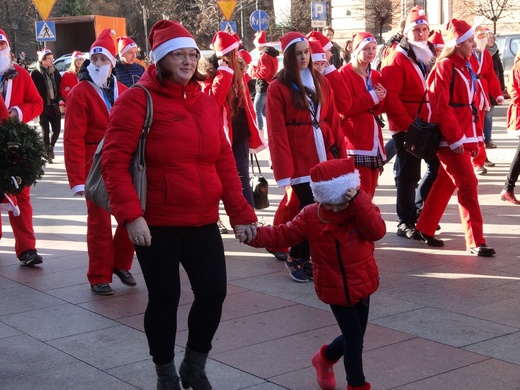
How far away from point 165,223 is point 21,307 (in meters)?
2.71

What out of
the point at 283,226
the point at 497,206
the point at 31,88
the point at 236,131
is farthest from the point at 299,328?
the point at 497,206

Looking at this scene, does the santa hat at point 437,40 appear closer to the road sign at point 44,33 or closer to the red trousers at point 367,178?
the red trousers at point 367,178

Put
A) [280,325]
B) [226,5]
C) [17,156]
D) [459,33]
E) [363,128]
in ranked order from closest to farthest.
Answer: [17,156] → [280,325] → [459,33] → [363,128] → [226,5]

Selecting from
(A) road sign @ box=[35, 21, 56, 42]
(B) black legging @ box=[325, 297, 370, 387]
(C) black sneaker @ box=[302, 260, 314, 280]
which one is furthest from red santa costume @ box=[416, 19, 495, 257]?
(A) road sign @ box=[35, 21, 56, 42]

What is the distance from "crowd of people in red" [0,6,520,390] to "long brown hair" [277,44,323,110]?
0.01m

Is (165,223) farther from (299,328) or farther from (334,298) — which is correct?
(299,328)

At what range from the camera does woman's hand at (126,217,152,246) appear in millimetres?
4617

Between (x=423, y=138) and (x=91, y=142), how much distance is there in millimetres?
2794

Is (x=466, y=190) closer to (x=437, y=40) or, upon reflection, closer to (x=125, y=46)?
(x=437, y=40)

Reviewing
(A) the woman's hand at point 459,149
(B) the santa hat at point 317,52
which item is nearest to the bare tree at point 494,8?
(A) the woman's hand at point 459,149

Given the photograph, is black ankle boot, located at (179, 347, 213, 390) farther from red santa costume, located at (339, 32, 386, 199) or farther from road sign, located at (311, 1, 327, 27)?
road sign, located at (311, 1, 327, 27)

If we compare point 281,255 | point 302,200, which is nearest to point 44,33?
point 281,255

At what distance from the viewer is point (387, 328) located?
6125 millimetres

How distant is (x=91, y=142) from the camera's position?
731 centimetres
